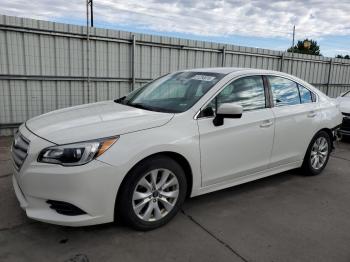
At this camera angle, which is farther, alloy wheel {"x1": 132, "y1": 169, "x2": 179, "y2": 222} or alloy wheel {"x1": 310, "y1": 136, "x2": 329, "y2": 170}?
alloy wheel {"x1": 310, "y1": 136, "x2": 329, "y2": 170}

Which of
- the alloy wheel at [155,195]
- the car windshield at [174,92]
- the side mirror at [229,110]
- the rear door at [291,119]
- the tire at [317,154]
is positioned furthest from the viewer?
the tire at [317,154]

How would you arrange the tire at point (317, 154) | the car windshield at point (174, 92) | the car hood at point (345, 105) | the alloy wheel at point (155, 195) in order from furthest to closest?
the car hood at point (345, 105) < the tire at point (317, 154) < the car windshield at point (174, 92) < the alloy wheel at point (155, 195)

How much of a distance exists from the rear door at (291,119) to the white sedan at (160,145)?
0.01 metres

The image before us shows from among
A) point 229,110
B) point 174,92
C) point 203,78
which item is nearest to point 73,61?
point 174,92

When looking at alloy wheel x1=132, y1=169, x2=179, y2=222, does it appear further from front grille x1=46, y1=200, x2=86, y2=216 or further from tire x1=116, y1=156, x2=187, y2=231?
front grille x1=46, y1=200, x2=86, y2=216

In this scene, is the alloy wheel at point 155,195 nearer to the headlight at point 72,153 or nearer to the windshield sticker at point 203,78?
the headlight at point 72,153

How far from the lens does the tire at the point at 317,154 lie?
4.84m

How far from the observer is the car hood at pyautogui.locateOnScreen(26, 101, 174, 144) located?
2863mm

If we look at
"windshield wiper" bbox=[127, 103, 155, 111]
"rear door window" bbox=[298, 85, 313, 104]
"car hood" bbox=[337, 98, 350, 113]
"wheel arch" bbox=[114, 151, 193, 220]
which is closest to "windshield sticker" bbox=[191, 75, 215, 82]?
"windshield wiper" bbox=[127, 103, 155, 111]

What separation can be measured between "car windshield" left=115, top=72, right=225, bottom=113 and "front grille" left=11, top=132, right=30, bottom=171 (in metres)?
1.30

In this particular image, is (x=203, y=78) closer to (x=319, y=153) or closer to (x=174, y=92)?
(x=174, y=92)

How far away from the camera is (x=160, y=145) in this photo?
3.04m

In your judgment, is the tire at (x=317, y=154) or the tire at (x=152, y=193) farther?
the tire at (x=317, y=154)

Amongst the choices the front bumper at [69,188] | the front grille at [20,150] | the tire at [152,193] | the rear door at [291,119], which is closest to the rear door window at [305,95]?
the rear door at [291,119]
